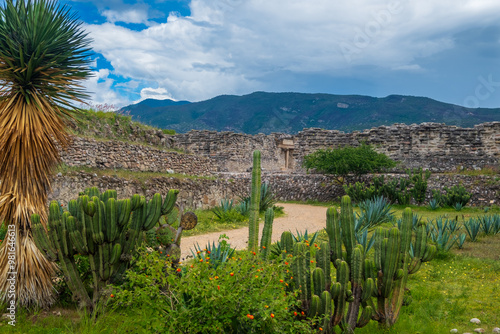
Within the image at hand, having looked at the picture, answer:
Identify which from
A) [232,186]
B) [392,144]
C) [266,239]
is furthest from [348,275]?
[392,144]

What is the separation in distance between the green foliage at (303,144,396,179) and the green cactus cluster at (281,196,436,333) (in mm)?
12745

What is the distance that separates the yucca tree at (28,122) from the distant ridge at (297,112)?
70.7 m

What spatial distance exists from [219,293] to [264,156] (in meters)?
20.9

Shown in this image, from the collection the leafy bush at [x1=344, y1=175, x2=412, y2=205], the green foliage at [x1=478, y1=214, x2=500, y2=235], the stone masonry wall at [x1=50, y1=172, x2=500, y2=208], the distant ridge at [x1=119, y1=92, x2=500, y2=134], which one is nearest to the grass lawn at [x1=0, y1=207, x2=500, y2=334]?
the green foliage at [x1=478, y1=214, x2=500, y2=235]

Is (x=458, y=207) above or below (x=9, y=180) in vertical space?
below

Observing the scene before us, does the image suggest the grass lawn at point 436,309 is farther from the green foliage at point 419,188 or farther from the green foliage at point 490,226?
the green foliage at point 419,188

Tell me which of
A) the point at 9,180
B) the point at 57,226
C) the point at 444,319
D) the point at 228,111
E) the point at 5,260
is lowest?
the point at 444,319

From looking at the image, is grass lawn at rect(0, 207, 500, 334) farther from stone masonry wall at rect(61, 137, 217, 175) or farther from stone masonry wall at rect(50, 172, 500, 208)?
stone masonry wall at rect(61, 137, 217, 175)

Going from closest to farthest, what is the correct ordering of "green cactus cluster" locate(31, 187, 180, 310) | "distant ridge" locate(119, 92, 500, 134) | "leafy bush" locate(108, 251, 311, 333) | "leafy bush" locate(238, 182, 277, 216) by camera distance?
"leafy bush" locate(108, 251, 311, 333) < "green cactus cluster" locate(31, 187, 180, 310) < "leafy bush" locate(238, 182, 277, 216) < "distant ridge" locate(119, 92, 500, 134)

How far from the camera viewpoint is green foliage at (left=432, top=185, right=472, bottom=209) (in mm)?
14234

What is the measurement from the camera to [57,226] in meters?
4.06

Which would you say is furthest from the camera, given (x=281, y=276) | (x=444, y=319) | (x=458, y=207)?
(x=458, y=207)

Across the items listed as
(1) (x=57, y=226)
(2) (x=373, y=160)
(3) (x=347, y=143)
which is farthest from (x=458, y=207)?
(1) (x=57, y=226)

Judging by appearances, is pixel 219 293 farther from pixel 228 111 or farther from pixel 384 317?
pixel 228 111
